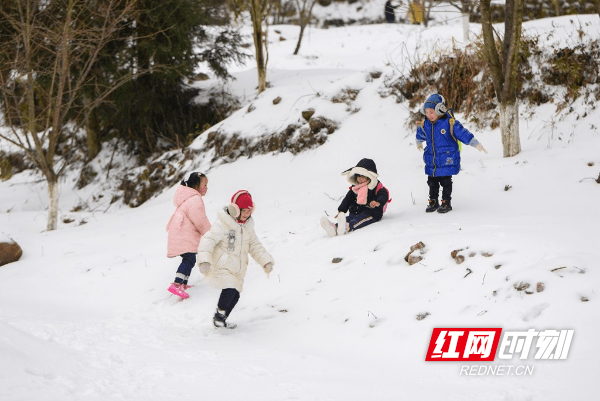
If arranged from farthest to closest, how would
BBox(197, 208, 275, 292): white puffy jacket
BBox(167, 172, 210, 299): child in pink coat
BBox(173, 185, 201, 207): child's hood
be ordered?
BBox(173, 185, 201, 207): child's hood
BBox(167, 172, 210, 299): child in pink coat
BBox(197, 208, 275, 292): white puffy jacket

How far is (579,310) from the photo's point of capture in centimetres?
402

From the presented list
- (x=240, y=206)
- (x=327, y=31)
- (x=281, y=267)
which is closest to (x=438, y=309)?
(x=240, y=206)

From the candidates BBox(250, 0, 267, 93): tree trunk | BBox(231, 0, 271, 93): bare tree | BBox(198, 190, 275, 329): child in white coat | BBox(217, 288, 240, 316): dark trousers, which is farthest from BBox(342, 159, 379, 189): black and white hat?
BBox(250, 0, 267, 93): tree trunk

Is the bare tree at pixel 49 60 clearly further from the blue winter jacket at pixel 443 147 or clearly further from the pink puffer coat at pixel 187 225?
the blue winter jacket at pixel 443 147

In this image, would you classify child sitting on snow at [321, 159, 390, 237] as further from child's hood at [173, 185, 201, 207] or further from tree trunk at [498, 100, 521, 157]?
tree trunk at [498, 100, 521, 157]

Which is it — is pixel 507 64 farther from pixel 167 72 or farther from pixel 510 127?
pixel 167 72

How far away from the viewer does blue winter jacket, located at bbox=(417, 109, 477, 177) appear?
7117 mm

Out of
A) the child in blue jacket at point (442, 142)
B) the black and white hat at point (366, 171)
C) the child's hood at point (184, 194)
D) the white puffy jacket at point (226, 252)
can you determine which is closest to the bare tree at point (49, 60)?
the child's hood at point (184, 194)

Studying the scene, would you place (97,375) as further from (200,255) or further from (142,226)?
(142,226)

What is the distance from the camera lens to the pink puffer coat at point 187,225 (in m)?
6.69

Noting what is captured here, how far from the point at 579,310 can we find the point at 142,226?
8.31 metres

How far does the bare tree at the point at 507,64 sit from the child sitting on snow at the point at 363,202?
288cm

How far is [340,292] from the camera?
18.1ft

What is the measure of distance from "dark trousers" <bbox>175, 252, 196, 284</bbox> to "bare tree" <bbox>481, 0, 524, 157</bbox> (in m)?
5.53
